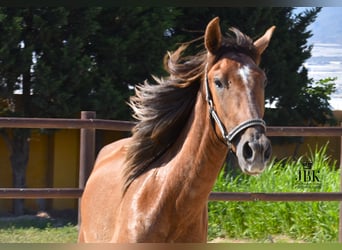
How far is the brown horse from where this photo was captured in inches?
117

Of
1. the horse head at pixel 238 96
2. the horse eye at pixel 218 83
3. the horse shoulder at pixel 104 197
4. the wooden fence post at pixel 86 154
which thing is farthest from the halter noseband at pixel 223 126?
the wooden fence post at pixel 86 154

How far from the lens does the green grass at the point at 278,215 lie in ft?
23.3

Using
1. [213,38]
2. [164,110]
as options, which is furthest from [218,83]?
[164,110]

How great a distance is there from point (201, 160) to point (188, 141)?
0.14 meters

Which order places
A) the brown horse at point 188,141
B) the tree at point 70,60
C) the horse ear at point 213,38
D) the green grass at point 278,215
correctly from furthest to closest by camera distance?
the tree at point 70,60 < the green grass at point 278,215 < the horse ear at point 213,38 < the brown horse at point 188,141

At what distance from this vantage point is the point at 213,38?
3.21 meters

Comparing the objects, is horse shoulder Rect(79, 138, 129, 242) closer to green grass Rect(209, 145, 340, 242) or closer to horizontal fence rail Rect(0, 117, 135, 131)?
horizontal fence rail Rect(0, 117, 135, 131)

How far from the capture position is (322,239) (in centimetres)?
692

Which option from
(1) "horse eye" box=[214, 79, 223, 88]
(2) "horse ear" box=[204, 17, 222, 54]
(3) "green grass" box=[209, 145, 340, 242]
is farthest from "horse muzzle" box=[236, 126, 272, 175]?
(3) "green grass" box=[209, 145, 340, 242]

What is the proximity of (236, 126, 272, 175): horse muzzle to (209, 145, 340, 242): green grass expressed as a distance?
426 cm

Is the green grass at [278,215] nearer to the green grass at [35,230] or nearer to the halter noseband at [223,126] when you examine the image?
the green grass at [35,230]

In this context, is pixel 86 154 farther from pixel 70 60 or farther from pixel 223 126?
pixel 70 60

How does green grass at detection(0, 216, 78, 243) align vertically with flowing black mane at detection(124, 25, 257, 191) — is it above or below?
below

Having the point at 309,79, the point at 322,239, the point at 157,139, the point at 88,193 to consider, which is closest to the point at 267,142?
the point at 157,139
